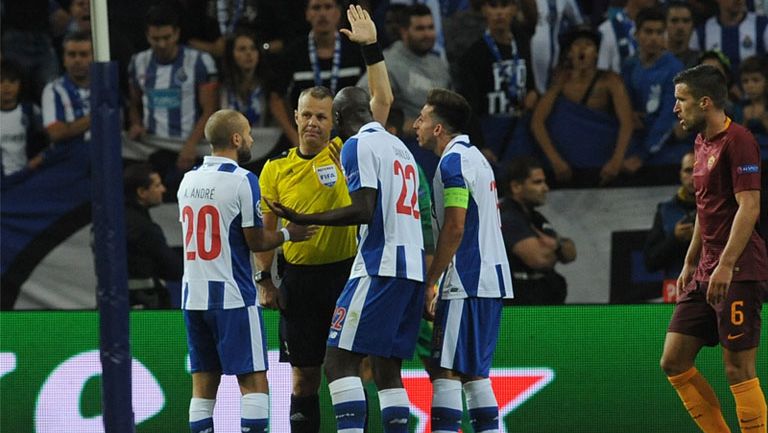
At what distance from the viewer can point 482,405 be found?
6.77m

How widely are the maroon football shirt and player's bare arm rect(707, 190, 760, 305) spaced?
0.07 meters

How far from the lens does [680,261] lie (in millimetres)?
9477

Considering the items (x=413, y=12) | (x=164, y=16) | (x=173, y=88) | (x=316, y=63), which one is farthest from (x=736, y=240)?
(x=164, y=16)

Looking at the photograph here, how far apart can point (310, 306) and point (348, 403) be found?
99cm

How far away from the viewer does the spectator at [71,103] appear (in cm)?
1010

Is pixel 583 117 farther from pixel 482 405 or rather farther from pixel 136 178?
pixel 482 405

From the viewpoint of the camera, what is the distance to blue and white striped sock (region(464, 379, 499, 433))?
678 centimetres

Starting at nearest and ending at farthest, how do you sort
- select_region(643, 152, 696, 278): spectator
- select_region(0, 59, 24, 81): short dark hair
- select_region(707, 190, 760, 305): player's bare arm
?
select_region(707, 190, 760, 305): player's bare arm
select_region(643, 152, 696, 278): spectator
select_region(0, 59, 24, 81): short dark hair

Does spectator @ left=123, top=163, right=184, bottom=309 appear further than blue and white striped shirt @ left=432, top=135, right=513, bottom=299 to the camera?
Yes

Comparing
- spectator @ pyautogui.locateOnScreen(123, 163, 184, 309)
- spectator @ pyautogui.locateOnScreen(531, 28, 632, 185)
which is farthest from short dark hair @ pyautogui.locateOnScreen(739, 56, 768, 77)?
spectator @ pyautogui.locateOnScreen(123, 163, 184, 309)

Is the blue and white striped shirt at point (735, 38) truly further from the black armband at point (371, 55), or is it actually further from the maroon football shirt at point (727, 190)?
the black armband at point (371, 55)

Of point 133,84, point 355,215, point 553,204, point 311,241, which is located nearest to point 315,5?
point 133,84

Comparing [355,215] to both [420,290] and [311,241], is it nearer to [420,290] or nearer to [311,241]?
[420,290]

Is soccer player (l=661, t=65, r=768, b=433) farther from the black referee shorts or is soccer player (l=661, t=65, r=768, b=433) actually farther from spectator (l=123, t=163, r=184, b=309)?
spectator (l=123, t=163, r=184, b=309)
